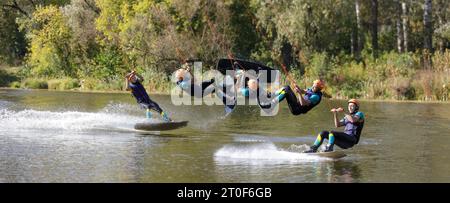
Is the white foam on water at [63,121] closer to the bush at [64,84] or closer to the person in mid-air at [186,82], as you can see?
the person in mid-air at [186,82]

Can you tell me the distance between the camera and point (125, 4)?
54.9 metres

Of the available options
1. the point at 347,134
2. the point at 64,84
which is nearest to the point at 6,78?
the point at 64,84

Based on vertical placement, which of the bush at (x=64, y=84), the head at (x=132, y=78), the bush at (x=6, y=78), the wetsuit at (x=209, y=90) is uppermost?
the bush at (x=6, y=78)

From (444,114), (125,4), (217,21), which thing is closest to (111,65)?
(125,4)

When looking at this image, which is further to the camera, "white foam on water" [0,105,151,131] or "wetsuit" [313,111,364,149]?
"white foam on water" [0,105,151,131]

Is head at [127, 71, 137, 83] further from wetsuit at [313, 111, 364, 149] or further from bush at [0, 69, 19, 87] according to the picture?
bush at [0, 69, 19, 87]

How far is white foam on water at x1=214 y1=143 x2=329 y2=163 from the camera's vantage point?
20.4 meters

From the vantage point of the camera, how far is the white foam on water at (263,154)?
2044cm

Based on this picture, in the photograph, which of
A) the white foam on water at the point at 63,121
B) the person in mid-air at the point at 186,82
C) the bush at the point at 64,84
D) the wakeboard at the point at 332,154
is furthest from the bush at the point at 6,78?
the wakeboard at the point at 332,154

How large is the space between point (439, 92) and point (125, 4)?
2390 centimetres

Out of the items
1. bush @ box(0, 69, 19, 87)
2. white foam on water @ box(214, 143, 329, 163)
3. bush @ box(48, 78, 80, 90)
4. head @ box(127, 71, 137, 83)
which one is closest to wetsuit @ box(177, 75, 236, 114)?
head @ box(127, 71, 137, 83)

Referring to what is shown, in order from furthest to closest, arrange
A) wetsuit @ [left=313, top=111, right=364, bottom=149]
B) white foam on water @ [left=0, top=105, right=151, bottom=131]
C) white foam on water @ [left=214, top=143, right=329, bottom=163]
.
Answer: white foam on water @ [left=0, top=105, right=151, bottom=131] → wetsuit @ [left=313, top=111, right=364, bottom=149] → white foam on water @ [left=214, top=143, right=329, bottom=163]

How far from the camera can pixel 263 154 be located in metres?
21.1

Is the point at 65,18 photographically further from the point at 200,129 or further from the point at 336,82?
the point at 200,129
